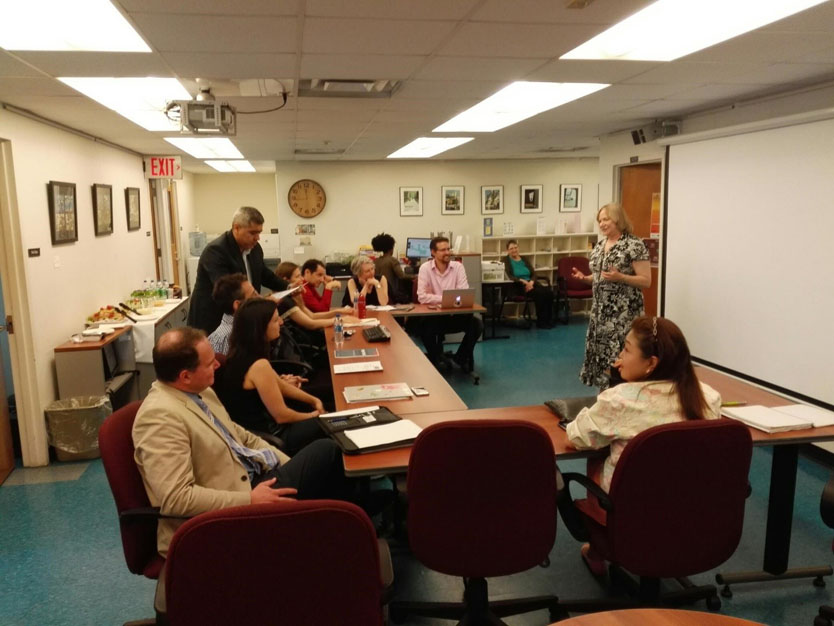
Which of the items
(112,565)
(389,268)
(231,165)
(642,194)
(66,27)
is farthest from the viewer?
(231,165)

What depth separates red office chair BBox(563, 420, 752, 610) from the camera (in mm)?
1913

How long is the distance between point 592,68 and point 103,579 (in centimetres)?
364

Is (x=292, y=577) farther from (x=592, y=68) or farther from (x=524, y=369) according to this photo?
(x=524, y=369)

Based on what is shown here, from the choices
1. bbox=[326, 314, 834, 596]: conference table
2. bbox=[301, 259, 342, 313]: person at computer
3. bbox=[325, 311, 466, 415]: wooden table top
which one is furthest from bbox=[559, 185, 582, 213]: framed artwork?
bbox=[326, 314, 834, 596]: conference table

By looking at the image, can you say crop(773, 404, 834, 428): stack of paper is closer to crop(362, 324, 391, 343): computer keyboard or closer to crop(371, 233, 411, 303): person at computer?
crop(362, 324, 391, 343): computer keyboard

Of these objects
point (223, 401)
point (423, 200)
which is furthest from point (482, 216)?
point (223, 401)

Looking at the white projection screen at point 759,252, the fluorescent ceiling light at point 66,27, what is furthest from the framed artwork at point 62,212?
the white projection screen at point 759,252

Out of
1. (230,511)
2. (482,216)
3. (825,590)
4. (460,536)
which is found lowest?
(825,590)

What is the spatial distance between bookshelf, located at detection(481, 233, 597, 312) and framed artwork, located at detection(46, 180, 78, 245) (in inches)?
237

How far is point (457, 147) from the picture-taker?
7688mm

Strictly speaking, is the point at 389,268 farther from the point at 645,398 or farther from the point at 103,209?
the point at 645,398

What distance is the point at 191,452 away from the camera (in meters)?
2.05

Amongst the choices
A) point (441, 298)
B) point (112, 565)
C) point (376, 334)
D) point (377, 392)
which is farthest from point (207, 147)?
point (112, 565)

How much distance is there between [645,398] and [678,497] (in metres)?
0.36
